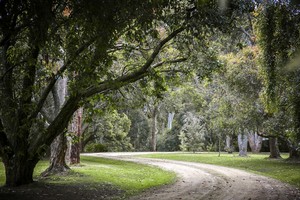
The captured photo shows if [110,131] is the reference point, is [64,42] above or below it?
above

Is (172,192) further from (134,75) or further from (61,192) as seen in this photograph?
(134,75)

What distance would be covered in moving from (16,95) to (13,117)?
1.58m

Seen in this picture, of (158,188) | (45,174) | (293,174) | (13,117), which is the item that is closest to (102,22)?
(13,117)

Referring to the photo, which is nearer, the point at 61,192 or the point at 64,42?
the point at 64,42

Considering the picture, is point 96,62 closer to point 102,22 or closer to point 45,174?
point 102,22

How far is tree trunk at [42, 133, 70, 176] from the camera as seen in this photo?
16297mm

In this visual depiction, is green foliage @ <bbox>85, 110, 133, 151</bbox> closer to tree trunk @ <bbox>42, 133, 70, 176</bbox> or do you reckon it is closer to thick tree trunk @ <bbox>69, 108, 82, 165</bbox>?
thick tree trunk @ <bbox>69, 108, 82, 165</bbox>

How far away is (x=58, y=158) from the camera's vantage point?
16469 millimetres

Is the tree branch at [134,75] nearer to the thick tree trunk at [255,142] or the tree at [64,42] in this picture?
the tree at [64,42]

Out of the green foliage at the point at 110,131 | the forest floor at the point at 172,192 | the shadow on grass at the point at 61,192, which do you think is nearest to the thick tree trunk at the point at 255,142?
the green foliage at the point at 110,131

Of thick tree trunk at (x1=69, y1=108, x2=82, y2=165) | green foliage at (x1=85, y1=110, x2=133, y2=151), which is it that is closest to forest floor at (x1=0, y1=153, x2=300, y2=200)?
thick tree trunk at (x1=69, y1=108, x2=82, y2=165)

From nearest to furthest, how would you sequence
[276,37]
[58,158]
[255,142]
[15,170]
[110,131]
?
1. [276,37]
2. [15,170]
3. [58,158]
4. [110,131]
5. [255,142]

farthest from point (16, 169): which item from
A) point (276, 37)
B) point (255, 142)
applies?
point (255, 142)

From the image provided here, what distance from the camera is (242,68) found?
834 inches
